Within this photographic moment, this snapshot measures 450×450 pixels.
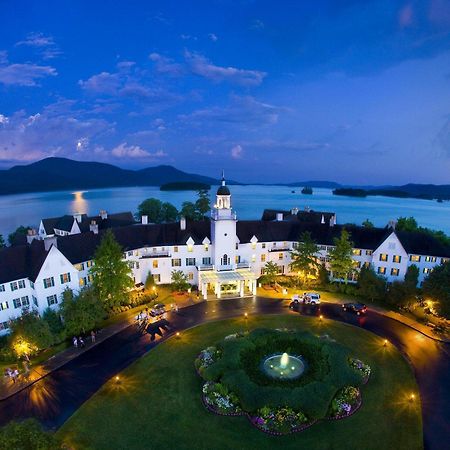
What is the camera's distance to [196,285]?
56.1 metres

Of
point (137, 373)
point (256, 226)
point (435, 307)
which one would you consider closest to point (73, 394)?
point (137, 373)

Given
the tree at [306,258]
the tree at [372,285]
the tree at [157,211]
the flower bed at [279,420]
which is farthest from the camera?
the tree at [157,211]

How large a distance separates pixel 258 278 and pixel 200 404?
32.0 meters

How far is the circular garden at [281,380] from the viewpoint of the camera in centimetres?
2603

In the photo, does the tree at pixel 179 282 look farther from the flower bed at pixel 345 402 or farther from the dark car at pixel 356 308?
the flower bed at pixel 345 402

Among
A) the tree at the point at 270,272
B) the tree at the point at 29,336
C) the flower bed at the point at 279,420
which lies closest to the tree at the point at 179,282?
the tree at the point at 270,272

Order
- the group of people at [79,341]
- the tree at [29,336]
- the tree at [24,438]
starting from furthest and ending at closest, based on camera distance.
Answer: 1. the group of people at [79,341]
2. the tree at [29,336]
3. the tree at [24,438]

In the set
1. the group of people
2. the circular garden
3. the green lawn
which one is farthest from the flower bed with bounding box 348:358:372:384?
the group of people

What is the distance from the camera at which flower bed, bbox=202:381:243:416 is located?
26812mm

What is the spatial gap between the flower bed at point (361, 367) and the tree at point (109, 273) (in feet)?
106

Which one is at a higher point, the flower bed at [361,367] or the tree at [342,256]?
the tree at [342,256]

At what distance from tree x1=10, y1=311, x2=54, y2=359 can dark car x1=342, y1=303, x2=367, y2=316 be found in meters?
41.9

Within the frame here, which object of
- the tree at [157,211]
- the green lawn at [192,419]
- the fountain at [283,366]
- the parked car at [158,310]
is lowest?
the green lawn at [192,419]

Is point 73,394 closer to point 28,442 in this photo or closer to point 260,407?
point 28,442
